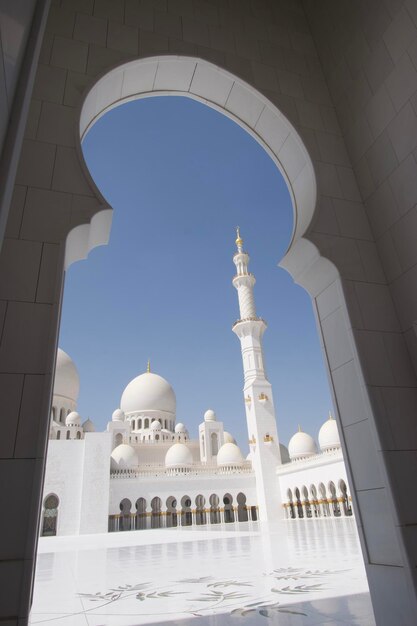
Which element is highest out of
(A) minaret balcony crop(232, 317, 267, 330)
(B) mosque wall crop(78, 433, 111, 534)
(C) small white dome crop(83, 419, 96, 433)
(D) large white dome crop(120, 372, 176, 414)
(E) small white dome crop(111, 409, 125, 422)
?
(A) minaret balcony crop(232, 317, 267, 330)

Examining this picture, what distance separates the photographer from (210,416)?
21406 mm

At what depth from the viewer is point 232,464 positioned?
1741 cm

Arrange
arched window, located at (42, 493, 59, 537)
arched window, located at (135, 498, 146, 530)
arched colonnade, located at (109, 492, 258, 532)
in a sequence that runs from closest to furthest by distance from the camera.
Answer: arched window, located at (42, 493, 59, 537), arched colonnade, located at (109, 492, 258, 532), arched window, located at (135, 498, 146, 530)

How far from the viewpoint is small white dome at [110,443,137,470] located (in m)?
16.5

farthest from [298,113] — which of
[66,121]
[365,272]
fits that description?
[66,121]

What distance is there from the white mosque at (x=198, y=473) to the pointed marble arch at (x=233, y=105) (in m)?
12.0

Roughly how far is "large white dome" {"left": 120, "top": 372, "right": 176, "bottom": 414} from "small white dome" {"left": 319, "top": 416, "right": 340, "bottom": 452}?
8.75m

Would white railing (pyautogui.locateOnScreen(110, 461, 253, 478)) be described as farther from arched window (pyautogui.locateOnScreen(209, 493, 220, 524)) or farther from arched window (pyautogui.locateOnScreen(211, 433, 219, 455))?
arched window (pyautogui.locateOnScreen(211, 433, 219, 455))

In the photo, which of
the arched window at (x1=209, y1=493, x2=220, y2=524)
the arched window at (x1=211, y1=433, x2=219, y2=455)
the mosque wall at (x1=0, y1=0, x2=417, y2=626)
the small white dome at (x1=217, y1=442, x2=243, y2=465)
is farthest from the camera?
the arched window at (x1=211, y1=433, x2=219, y2=455)

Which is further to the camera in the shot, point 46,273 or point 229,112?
point 229,112

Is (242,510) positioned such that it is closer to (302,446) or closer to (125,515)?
(302,446)

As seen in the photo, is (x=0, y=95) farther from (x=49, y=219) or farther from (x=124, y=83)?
(x=124, y=83)

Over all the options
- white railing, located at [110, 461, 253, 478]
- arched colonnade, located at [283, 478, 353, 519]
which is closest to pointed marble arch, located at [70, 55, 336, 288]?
arched colonnade, located at [283, 478, 353, 519]

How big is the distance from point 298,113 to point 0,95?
210cm
